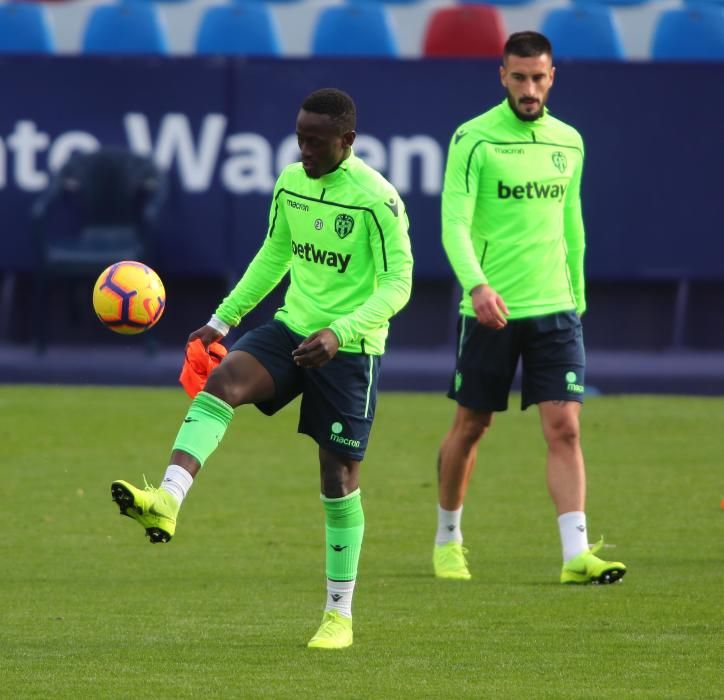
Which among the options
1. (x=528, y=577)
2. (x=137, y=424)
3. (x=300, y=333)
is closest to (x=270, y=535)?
(x=528, y=577)

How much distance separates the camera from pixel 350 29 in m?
18.4

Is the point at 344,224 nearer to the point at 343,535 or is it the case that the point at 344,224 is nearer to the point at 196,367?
the point at 196,367

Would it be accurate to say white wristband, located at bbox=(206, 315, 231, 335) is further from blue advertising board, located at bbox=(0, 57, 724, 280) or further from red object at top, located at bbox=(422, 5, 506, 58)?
red object at top, located at bbox=(422, 5, 506, 58)

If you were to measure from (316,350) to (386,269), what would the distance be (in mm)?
487

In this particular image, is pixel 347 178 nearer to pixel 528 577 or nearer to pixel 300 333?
pixel 300 333

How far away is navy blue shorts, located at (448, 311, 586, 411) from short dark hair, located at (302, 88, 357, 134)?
5.83ft

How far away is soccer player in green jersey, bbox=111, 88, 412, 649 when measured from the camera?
5977mm

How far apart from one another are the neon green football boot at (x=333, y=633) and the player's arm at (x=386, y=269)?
0.96 meters

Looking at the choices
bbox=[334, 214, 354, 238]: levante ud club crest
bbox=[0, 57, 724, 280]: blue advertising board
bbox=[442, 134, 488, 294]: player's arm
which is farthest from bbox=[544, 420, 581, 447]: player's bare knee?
bbox=[0, 57, 724, 280]: blue advertising board

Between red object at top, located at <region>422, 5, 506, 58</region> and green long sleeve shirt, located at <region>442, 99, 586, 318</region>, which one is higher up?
red object at top, located at <region>422, 5, 506, 58</region>

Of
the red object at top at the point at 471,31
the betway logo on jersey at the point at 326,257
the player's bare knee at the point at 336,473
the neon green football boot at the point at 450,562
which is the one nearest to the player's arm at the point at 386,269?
the betway logo on jersey at the point at 326,257

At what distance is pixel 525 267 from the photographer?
749 cm

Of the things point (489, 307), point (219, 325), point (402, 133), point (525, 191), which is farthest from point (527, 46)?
point (402, 133)

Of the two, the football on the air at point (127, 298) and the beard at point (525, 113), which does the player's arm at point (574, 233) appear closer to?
the beard at point (525, 113)
